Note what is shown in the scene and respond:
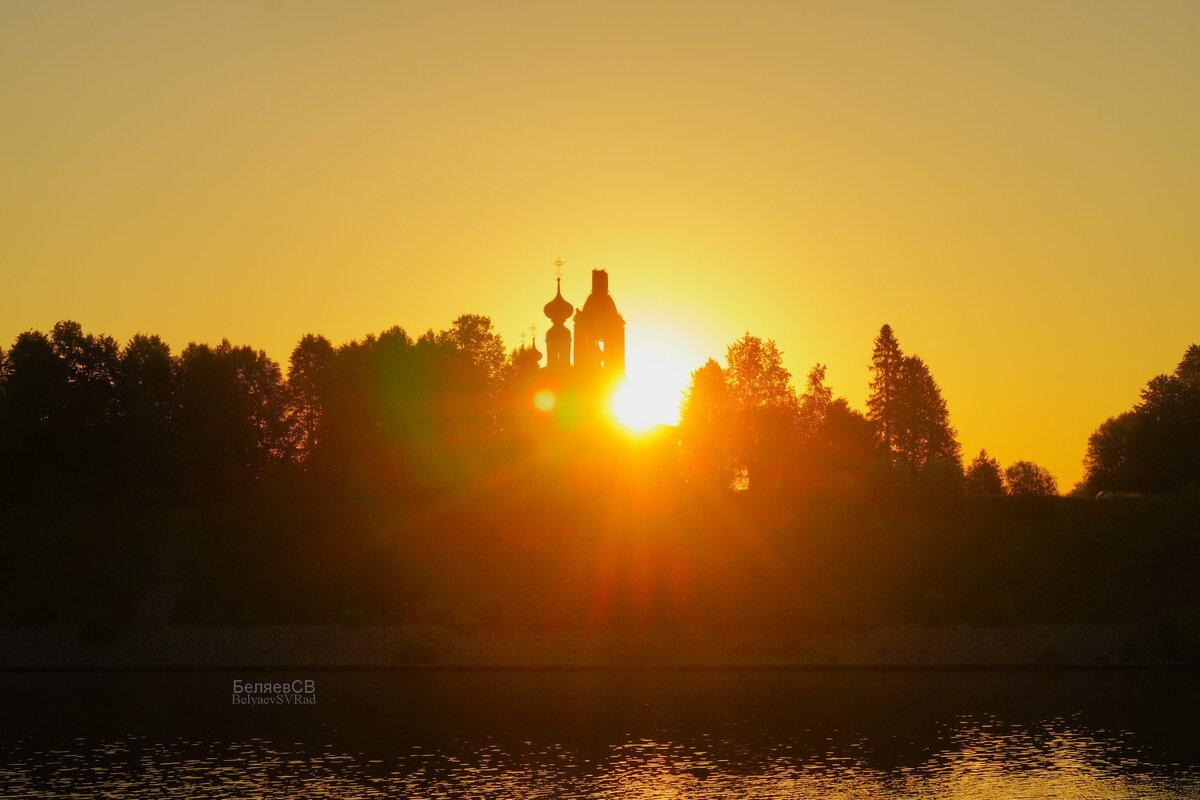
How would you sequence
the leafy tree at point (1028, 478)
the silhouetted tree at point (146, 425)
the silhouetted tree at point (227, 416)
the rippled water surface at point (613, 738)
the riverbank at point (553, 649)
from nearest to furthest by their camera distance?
the rippled water surface at point (613, 738)
the riverbank at point (553, 649)
the silhouetted tree at point (146, 425)
the silhouetted tree at point (227, 416)
the leafy tree at point (1028, 478)

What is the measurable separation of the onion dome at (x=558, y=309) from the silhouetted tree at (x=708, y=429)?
20.2m

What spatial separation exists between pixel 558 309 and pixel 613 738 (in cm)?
5073

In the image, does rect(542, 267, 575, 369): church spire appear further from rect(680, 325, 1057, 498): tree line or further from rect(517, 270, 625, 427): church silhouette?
rect(680, 325, 1057, 498): tree line

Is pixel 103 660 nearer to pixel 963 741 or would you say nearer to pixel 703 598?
pixel 703 598

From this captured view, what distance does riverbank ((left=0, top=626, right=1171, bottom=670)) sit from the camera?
4638 centimetres

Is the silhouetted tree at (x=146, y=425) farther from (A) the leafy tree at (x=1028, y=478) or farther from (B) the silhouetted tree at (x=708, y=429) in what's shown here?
(A) the leafy tree at (x=1028, y=478)

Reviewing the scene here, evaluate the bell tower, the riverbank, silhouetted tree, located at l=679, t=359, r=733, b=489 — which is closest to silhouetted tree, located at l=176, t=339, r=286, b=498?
the riverbank

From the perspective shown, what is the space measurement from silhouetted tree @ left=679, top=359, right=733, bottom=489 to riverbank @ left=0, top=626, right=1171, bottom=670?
45094 mm

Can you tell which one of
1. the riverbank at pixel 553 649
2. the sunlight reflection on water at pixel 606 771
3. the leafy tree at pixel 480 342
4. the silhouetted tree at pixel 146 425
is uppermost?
the leafy tree at pixel 480 342

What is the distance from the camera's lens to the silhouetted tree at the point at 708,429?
94.2 metres

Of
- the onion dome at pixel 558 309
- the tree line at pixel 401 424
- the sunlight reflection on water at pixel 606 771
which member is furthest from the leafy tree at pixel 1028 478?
the sunlight reflection on water at pixel 606 771

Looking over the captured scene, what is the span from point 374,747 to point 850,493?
4502 cm

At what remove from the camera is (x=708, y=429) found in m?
97.0

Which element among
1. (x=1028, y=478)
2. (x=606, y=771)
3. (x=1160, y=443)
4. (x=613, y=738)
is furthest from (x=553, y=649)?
(x=1028, y=478)
